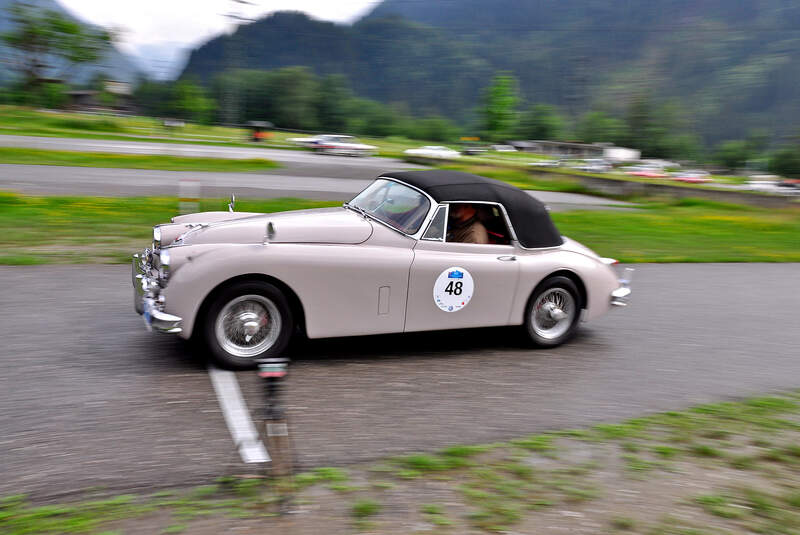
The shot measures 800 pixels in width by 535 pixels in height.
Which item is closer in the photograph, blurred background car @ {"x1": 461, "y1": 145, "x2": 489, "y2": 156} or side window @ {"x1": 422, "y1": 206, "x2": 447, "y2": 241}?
side window @ {"x1": 422, "y1": 206, "x2": 447, "y2": 241}

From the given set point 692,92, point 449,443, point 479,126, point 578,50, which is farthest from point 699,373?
point 692,92

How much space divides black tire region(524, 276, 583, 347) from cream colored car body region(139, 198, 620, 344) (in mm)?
101

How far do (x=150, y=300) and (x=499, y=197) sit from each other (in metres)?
3.20

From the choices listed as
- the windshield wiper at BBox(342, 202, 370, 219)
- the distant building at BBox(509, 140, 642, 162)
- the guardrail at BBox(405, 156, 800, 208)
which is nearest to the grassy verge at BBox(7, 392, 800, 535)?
the windshield wiper at BBox(342, 202, 370, 219)

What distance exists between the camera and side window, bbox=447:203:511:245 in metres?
6.12

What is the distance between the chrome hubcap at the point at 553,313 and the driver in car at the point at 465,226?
858mm

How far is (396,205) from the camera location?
6223 millimetres

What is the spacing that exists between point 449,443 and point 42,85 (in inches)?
2561

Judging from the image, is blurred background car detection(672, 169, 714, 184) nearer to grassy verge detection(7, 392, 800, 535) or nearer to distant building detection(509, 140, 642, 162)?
distant building detection(509, 140, 642, 162)

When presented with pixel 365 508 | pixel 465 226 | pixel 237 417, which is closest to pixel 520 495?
pixel 365 508

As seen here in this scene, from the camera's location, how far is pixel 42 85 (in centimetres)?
5900

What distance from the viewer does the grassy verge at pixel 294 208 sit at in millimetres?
9773

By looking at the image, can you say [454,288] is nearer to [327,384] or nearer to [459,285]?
[459,285]

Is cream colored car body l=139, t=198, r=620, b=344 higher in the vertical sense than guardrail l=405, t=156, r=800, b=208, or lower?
lower
